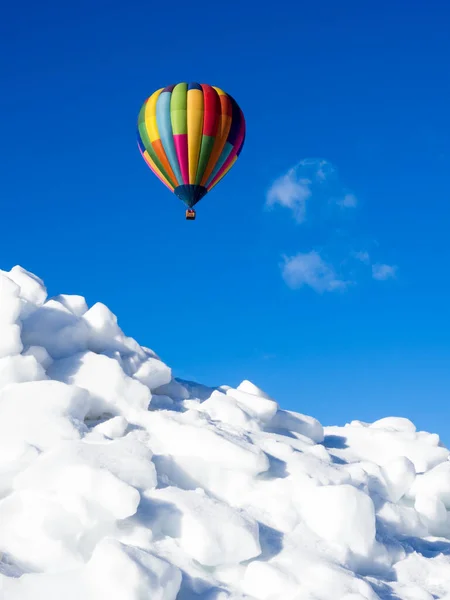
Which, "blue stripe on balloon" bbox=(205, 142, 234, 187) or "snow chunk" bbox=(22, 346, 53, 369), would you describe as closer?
"snow chunk" bbox=(22, 346, 53, 369)

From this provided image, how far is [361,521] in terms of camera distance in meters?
9.52

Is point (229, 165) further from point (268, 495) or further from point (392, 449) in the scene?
point (268, 495)

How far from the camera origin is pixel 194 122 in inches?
861

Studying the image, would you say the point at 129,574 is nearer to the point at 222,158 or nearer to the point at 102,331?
the point at 102,331

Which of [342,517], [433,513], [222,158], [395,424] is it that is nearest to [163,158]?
[222,158]

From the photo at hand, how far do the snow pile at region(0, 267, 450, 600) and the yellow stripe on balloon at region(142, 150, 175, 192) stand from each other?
10.4 metres

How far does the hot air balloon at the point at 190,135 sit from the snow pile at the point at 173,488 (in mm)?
9679

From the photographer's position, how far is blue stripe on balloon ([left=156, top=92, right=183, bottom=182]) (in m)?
22.1

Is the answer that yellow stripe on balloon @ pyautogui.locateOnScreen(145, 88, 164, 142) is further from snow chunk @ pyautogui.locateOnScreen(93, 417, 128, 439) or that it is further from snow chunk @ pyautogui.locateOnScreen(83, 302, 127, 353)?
snow chunk @ pyautogui.locateOnScreen(93, 417, 128, 439)

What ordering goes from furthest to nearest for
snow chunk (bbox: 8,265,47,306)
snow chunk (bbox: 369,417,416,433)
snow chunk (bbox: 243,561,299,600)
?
snow chunk (bbox: 369,417,416,433)
snow chunk (bbox: 8,265,47,306)
snow chunk (bbox: 243,561,299,600)

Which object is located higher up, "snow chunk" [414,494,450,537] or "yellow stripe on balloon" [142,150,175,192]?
"yellow stripe on balloon" [142,150,175,192]

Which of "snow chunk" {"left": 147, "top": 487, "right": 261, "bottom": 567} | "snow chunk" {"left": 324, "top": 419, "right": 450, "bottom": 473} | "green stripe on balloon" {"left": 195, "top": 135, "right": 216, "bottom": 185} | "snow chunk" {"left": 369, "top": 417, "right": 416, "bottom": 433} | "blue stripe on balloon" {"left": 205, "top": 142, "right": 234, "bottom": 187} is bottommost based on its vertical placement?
"snow chunk" {"left": 147, "top": 487, "right": 261, "bottom": 567}

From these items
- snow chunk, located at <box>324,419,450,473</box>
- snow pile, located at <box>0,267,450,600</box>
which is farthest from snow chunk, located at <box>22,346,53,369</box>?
snow chunk, located at <box>324,419,450,473</box>

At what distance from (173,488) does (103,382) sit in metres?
3.19
